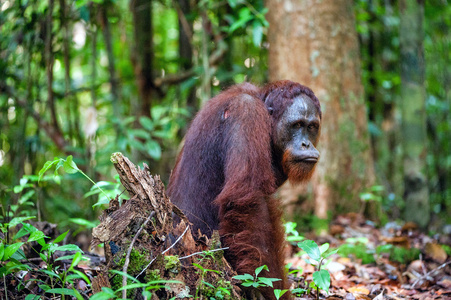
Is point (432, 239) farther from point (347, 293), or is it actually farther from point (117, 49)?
point (117, 49)

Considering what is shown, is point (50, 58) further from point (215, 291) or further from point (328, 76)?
point (215, 291)

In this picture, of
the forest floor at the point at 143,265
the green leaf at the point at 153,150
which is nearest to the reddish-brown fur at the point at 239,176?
the forest floor at the point at 143,265

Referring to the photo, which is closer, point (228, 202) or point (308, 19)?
point (228, 202)

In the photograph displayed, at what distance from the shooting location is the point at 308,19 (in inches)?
215

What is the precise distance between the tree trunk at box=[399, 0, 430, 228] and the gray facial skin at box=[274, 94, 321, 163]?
2509 mm

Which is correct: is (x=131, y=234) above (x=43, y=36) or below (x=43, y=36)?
below

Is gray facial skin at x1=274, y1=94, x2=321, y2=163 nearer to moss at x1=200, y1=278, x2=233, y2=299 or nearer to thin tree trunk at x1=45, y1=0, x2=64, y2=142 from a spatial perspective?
moss at x1=200, y1=278, x2=233, y2=299

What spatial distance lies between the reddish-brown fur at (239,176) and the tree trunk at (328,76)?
1839 millimetres

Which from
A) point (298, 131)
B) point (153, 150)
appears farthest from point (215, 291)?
point (153, 150)

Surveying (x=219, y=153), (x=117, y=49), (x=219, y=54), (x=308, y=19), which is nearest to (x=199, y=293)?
(x=219, y=153)

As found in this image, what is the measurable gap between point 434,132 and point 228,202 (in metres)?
7.34

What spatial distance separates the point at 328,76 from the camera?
5473 mm

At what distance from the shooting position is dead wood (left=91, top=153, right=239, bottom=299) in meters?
2.36

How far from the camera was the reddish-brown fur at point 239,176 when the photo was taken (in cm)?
296
